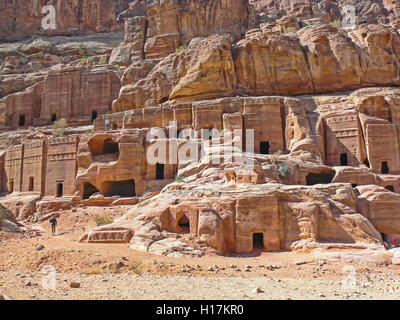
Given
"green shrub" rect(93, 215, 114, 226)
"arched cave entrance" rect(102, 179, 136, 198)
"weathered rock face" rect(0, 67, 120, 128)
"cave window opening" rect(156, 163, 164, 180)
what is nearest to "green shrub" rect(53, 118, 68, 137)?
"weathered rock face" rect(0, 67, 120, 128)

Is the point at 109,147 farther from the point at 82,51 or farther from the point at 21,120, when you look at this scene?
the point at 82,51

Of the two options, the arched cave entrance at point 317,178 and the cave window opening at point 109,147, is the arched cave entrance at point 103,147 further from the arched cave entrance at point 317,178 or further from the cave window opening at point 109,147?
the arched cave entrance at point 317,178

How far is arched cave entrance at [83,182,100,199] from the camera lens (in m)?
30.1

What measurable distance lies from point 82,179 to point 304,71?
827 inches

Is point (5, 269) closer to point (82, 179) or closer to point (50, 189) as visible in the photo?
point (82, 179)

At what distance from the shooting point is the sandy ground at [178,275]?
1034cm

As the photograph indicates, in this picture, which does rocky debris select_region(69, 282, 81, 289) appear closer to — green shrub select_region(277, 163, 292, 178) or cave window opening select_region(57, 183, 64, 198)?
green shrub select_region(277, 163, 292, 178)

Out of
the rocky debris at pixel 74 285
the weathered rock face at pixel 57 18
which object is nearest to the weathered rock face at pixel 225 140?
the rocky debris at pixel 74 285

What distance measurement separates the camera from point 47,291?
10.1 meters

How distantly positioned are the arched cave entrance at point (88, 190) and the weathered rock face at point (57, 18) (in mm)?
41113

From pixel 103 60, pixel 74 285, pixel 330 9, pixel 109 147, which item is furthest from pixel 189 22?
pixel 74 285

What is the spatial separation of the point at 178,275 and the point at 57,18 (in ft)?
201

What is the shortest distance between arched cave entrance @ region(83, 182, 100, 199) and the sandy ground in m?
11.0
